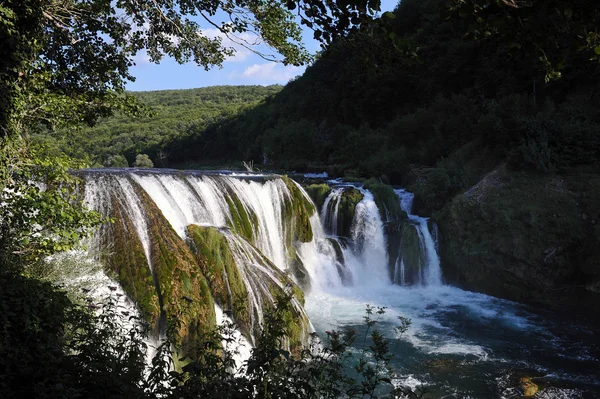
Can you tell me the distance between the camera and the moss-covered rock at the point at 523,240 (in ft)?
39.0

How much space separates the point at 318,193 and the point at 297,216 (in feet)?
7.81

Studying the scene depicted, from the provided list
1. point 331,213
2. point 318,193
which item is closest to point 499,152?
point 331,213

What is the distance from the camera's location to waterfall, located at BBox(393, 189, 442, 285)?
1403 cm

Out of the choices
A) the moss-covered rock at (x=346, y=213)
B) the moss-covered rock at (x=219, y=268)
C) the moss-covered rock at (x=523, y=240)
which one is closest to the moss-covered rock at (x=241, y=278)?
the moss-covered rock at (x=219, y=268)

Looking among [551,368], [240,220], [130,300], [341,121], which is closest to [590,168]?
[551,368]

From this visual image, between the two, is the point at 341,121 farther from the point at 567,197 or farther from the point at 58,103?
the point at 58,103

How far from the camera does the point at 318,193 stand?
15.8 m

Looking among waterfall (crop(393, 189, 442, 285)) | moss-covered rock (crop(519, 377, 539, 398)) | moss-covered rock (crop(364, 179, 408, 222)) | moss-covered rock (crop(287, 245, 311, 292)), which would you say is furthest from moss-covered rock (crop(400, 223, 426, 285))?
moss-covered rock (crop(519, 377, 539, 398))

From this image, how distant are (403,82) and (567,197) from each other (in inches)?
798

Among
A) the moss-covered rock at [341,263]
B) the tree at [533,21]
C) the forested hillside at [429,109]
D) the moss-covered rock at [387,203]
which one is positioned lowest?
the moss-covered rock at [341,263]

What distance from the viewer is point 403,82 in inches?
1213

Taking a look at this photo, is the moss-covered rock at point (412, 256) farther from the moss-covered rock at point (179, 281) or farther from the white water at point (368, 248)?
the moss-covered rock at point (179, 281)

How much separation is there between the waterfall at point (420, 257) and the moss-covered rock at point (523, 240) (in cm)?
34

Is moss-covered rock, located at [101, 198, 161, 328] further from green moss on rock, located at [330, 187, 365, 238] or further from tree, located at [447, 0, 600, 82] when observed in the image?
green moss on rock, located at [330, 187, 365, 238]
